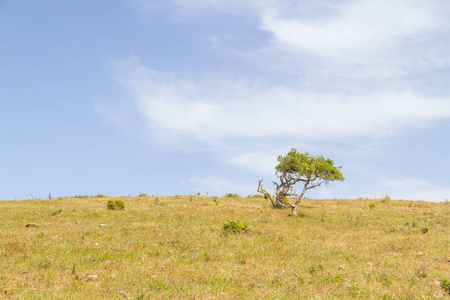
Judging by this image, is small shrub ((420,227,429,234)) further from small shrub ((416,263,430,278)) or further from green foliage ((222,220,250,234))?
green foliage ((222,220,250,234))

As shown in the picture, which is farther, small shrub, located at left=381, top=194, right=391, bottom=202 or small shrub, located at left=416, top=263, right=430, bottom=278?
small shrub, located at left=381, top=194, right=391, bottom=202

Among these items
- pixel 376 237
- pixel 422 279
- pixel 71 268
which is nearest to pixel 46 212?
pixel 71 268

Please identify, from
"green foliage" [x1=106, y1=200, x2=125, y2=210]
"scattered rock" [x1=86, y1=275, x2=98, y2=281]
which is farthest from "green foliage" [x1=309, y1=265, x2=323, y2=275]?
"green foliage" [x1=106, y1=200, x2=125, y2=210]

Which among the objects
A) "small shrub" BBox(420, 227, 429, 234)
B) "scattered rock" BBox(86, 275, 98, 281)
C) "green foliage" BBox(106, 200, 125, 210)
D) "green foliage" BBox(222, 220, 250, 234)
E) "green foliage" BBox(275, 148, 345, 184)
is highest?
"green foliage" BBox(275, 148, 345, 184)

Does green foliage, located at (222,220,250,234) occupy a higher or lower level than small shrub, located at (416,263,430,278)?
higher

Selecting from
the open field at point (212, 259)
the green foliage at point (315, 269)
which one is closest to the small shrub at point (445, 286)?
the open field at point (212, 259)

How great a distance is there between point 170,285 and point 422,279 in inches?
341

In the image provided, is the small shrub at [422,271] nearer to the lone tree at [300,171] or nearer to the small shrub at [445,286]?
the small shrub at [445,286]

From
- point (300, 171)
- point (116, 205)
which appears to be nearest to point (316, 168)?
point (300, 171)

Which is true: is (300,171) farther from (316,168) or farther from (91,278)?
(91,278)

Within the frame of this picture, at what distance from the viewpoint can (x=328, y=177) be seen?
3334cm

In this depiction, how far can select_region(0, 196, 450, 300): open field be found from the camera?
420 inches

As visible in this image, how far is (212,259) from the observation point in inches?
573

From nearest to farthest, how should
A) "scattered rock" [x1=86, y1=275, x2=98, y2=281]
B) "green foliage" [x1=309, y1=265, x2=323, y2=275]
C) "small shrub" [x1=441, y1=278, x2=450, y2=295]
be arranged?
"small shrub" [x1=441, y1=278, x2=450, y2=295], "scattered rock" [x1=86, y1=275, x2=98, y2=281], "green foliage" [x1=309, y1=265, x2=323, y2=275]
